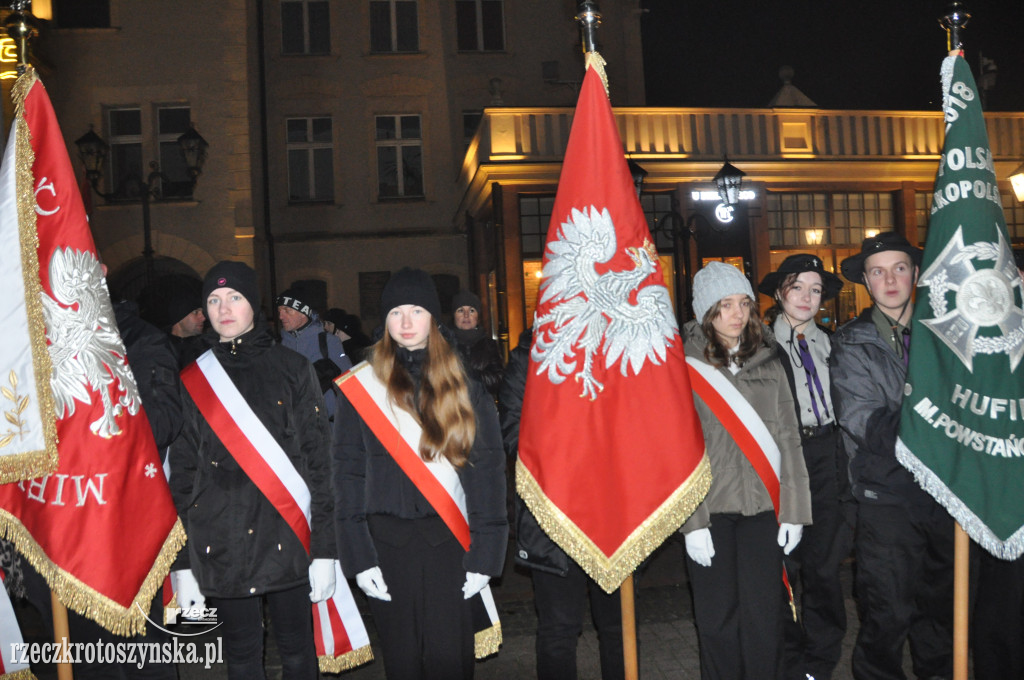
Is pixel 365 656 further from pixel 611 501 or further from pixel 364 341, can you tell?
pixel 364 341

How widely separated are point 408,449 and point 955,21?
3088 mm

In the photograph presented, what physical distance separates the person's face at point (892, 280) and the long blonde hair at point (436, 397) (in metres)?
2.12

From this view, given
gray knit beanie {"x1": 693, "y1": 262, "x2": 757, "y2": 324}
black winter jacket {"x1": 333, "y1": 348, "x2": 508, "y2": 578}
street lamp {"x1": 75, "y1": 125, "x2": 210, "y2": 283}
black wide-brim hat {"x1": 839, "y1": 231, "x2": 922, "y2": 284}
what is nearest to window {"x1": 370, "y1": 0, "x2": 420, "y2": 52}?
street lamp {"x1": 75, "y1": 125, "x2": 210, "y2": 283}

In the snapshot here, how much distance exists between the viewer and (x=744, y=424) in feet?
11.0

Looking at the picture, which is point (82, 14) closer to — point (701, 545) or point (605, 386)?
point (605, 386)

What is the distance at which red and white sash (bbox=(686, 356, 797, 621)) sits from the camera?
3.33 meters

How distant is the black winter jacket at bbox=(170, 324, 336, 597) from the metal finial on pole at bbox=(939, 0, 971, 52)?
3239 millimetres

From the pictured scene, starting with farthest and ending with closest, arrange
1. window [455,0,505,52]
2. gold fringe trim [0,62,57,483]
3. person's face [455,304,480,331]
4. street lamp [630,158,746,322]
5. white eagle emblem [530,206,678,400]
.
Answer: window [455,0,505,52]
street lamp [630,158,746,322]
person's face [455,304,480,331]
white eagle emblem [530,206,678,400]
gold fringe trim [0,62,57,483]

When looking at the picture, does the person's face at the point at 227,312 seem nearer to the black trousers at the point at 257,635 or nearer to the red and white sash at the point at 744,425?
the black trousers at the point at 257,635

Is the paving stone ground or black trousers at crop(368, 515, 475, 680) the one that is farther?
the paving stone ground

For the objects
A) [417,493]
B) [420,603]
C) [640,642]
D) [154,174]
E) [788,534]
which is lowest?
[640,642]

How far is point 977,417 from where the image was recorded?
3309 mm

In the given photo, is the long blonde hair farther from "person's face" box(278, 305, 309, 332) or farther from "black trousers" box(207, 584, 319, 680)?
"person's face" box(278, 305, 309, 332)

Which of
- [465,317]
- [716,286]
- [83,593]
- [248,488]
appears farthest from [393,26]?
[83,593]
